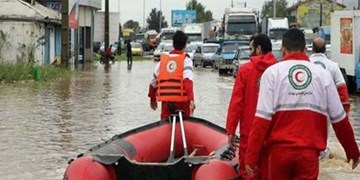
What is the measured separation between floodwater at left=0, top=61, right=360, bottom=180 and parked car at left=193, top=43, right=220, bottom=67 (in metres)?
16.8

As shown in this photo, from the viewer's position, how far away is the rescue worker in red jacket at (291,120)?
605 cm

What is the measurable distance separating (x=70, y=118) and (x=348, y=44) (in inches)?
471

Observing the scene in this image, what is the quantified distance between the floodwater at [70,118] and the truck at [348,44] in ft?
3.15

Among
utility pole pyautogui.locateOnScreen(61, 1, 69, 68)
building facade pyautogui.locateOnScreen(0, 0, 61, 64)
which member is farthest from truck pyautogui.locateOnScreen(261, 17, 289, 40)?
utility pole pyautogui.locateOnScreen(61, 1, 69, 68)

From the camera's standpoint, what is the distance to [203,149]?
30.7 ft

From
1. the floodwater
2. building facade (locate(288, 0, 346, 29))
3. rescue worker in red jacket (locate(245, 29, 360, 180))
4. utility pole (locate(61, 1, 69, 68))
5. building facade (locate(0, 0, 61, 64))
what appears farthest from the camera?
building facade (locate(288, 0, 346, 29))

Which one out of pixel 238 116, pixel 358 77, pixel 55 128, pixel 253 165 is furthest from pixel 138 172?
pixel 358 77

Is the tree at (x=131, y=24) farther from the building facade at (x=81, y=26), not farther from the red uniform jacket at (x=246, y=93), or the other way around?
the red uniform jacket at (x=246, y=93)

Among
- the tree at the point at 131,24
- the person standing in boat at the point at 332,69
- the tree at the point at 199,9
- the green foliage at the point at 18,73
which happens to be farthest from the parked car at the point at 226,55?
the tree at the point at 131,24

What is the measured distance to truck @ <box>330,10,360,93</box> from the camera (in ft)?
84.9

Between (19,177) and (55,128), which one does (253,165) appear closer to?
(19,177)

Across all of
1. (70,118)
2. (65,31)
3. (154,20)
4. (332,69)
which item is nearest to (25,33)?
(65,31)

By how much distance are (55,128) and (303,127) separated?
10.7 meters

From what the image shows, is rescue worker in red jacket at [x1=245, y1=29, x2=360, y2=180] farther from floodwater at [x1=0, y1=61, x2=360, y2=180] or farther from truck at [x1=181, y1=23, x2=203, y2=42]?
truck at [x1=181, y1=23, x2=203, y2=42]
